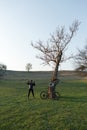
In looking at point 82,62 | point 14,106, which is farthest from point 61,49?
point 82,62

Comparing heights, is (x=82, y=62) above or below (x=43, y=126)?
above

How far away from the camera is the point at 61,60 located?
35.2m

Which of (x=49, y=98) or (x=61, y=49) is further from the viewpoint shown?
(x=61, y=49)

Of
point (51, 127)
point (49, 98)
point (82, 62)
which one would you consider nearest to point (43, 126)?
point (51, 127)

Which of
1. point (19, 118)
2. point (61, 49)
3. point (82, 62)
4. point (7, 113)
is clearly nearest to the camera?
point (19, 118)

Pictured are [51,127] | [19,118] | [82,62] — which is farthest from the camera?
[82,62]

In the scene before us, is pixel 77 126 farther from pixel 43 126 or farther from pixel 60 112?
pixel 60 112

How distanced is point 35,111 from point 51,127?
4652mm

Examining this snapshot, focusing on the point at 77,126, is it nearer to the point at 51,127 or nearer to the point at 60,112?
the point at 51,127

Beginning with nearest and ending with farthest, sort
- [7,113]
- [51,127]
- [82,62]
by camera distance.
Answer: [51,127], [7,113], [82,62]

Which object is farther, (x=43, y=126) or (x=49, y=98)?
(x=49, y=98)

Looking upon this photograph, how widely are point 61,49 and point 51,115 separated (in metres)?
15.0

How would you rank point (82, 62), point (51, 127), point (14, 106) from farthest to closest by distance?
point (82, 62) → point (14, 106) → point (51, 127)

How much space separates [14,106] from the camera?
24.8 m
